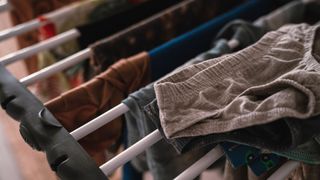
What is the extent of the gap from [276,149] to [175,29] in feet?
1.21

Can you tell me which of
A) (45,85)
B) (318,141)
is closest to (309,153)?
(318,141)

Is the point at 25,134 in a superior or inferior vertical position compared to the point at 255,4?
superior

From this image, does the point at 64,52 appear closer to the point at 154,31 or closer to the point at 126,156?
the point at 154,31

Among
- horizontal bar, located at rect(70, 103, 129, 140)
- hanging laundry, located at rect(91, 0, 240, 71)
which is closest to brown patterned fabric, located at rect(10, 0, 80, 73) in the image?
hanging laundry, located at rect(91, 0, 240, 71)

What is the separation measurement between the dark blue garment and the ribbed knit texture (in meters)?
0.14

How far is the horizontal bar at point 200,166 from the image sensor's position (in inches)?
15.4

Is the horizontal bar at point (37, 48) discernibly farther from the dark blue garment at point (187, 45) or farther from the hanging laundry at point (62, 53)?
the dark blue garment at point (187, 45)

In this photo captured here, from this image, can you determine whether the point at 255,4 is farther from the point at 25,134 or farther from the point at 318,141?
the point at 25,134

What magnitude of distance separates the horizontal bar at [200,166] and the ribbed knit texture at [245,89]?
4 cm

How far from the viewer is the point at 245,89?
16.9 inches

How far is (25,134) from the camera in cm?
41

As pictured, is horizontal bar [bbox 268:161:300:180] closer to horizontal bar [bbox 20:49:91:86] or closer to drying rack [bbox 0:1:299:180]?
drying rack [bbox 0:1:299:180]

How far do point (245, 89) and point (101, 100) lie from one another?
207 mm

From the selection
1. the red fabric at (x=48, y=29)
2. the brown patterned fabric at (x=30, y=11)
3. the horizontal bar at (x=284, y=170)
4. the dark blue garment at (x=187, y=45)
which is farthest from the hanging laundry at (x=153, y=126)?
the brown patterned fabric at (x=30, y=11)
